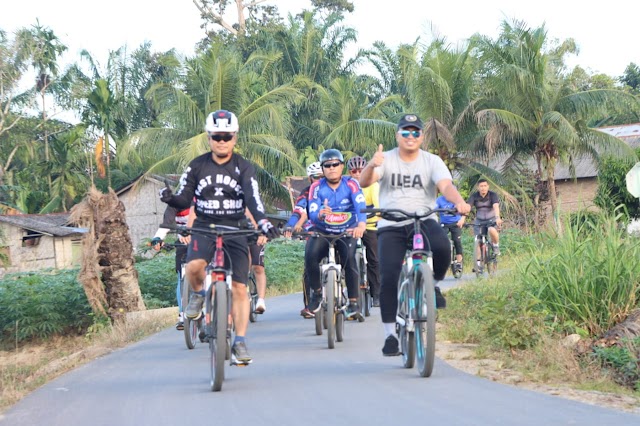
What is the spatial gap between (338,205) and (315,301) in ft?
3.56

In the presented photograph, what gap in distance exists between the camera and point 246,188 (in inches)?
312

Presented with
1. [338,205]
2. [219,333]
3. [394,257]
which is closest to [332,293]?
[338,205]

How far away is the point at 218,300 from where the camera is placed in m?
7.30

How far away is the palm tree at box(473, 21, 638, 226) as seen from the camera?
1185 inches

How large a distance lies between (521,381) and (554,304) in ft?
7.25

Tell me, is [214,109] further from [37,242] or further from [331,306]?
[331,306]

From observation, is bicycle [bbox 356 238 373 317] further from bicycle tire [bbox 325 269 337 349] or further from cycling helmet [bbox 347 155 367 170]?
bicycle tire [bbox 325 269 337 349]

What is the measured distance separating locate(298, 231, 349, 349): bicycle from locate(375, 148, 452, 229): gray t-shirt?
74.9 inches

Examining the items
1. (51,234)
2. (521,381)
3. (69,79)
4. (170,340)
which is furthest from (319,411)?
(69,79)

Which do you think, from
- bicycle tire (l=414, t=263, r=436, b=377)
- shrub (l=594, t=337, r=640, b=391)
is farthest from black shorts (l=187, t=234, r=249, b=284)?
shrub (l=594, t=337, r=640, b=391)

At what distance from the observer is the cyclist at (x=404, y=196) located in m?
7.86

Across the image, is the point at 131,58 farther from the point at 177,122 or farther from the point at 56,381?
the point at 56,381

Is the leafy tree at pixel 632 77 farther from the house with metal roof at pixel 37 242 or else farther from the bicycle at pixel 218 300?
the bicycle at pixel 218 300

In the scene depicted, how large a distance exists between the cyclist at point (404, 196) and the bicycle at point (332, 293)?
5.23 feet
